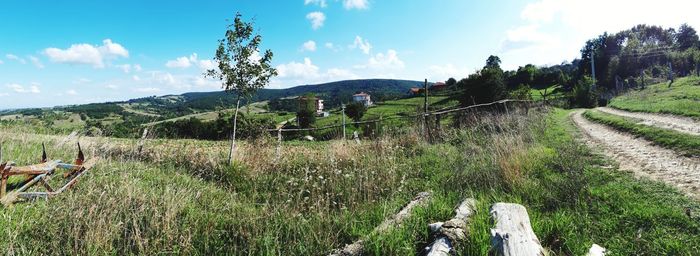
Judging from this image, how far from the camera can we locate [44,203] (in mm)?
4730

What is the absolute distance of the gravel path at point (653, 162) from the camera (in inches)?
206

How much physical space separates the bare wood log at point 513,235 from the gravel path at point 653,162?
9.72 ft

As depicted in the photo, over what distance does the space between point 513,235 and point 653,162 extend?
18.6 ft

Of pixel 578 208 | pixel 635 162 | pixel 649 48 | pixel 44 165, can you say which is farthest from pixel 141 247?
pixel 649 48

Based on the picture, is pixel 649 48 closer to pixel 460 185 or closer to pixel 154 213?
pixel 460 185

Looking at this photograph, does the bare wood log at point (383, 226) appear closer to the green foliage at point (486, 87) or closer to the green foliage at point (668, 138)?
the green foliage at point (668, 138)

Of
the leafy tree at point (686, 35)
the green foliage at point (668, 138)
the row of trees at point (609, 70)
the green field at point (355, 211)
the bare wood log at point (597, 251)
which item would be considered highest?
the leafy tree at point (686, 35)

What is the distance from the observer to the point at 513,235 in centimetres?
321

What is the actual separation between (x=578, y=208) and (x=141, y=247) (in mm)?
5603

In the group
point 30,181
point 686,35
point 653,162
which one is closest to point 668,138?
point 653,162

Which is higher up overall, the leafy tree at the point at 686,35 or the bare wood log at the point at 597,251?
the leafy tree at the point at 686,35

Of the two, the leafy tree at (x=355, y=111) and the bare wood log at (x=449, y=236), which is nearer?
the bare wood log at (x=449, y=236)

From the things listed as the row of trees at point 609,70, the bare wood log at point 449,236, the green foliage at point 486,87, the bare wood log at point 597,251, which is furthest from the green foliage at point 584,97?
the bare wood log at point 449,236

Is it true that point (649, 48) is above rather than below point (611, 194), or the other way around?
above
